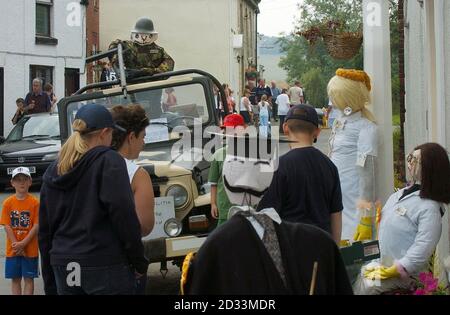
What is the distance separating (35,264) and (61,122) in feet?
6.11

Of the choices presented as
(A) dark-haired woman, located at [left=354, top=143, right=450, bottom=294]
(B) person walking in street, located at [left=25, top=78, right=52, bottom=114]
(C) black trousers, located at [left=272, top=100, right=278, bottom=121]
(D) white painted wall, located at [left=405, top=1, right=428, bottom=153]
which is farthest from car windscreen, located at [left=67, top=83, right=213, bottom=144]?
(C) black trousers, located at [left=272, top=100, right=278, bottom=121]

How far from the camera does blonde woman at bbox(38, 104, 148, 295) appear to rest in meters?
4.41

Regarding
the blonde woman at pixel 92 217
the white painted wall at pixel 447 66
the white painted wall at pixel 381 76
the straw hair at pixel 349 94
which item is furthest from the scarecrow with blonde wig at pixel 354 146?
the blonde woman at pixel 92 217

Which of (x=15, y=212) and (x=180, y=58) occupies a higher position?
(x=180, y=58)

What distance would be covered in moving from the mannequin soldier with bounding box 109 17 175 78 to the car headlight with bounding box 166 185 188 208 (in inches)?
74.7

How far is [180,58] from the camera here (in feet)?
136

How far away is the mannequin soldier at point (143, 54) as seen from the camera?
30.1 ft

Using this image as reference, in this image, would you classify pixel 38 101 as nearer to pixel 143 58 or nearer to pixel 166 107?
pixel 143 58

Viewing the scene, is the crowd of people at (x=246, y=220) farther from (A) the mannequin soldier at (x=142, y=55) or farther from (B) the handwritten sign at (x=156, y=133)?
(A) the mannequin soldier at (x=142, y=55)

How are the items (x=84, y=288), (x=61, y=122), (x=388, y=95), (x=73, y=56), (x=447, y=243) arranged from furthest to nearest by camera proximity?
(x=73, y=56) → (x=61, y=122) → (x=388, y=95) → (x=447, y=243) → (x=84, y=288)

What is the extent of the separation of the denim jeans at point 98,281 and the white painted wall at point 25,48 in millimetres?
22645

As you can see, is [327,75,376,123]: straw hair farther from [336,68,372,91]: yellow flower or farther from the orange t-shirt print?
the orange t-shirt print
